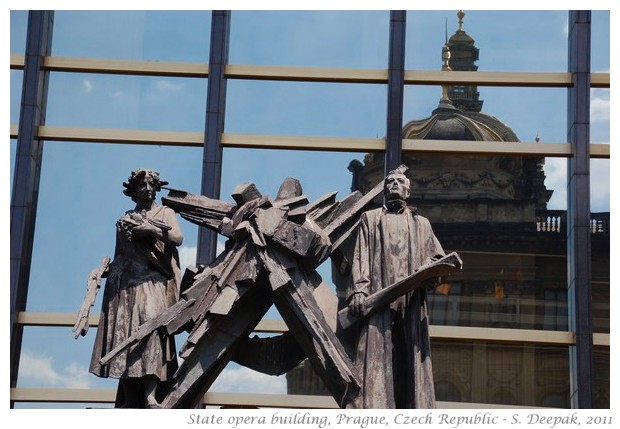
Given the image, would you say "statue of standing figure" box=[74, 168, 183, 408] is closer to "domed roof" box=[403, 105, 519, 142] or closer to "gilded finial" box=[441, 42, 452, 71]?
"domed roof" box=[403, 105, 519, 142]

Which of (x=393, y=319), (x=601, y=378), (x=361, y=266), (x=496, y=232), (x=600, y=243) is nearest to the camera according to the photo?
(x=393, y=319)

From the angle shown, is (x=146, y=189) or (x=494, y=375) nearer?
(x=146, y=189)

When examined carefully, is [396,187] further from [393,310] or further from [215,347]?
[215,347]

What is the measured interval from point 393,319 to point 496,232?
6542 millimetres

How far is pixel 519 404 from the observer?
22.3 metres

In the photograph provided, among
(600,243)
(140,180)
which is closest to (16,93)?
(140,180)

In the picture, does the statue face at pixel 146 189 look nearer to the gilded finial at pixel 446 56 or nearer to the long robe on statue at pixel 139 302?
the long robe on statue at pixel 139 302

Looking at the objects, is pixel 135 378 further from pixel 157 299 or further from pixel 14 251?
pixel 14 251

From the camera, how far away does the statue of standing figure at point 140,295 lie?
16.7 meters

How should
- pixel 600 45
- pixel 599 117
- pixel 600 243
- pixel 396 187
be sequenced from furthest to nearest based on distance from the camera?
pixel 600 45 → pixel 599 117 → pixel 600 243 → pixel 396 187

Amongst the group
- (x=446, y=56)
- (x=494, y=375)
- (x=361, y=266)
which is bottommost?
(x=494, y=375)

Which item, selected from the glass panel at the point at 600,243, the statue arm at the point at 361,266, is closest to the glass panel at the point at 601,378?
the glass panel at the point at 600,243

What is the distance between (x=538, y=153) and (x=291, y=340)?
7401 millimetres

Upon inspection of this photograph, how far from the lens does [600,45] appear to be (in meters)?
23.9
